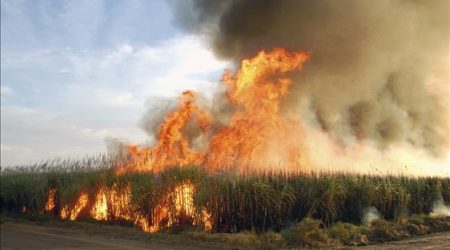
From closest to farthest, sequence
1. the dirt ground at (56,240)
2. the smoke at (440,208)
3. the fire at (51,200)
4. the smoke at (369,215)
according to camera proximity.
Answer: the dirt ground at (56,240), the smoke at (369,215), the smoke at (440,208), the fire at (51,200)

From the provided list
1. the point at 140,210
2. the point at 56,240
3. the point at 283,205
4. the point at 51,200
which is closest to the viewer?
the point at 56,240

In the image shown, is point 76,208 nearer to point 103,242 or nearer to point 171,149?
point 171,149

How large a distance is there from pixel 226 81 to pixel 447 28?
13.2 m

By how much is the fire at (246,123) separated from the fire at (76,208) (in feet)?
6.07

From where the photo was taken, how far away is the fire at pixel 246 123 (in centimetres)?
2027

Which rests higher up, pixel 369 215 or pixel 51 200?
pixel 51 200

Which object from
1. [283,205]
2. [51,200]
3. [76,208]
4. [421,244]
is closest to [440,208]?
[421,244]

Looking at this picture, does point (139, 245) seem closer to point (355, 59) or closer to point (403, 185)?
point (403, 185)

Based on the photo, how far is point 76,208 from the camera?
68.3ft

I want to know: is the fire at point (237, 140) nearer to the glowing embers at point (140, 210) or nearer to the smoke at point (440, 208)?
the glowing embers at point (140, 210)

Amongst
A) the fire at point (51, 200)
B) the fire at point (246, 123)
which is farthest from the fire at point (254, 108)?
the fire at point (51, 200)

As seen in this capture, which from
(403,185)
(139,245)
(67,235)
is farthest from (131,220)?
(403,185)

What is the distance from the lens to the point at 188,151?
2162cm

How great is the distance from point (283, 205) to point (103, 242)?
5.66 metres
